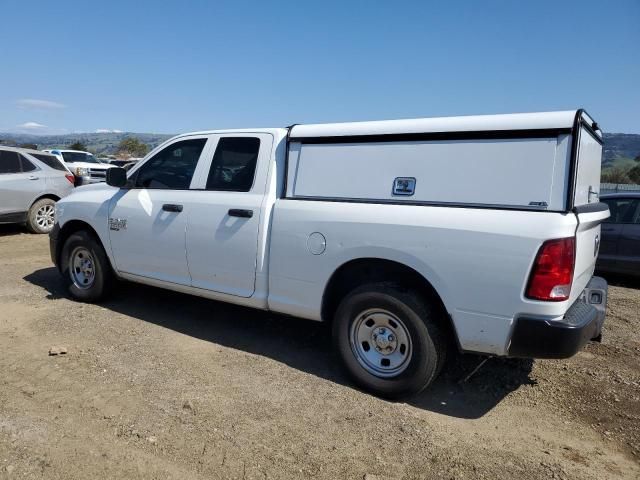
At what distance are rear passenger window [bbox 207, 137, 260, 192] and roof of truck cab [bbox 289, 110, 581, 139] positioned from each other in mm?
501

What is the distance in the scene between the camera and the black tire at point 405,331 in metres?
3.40

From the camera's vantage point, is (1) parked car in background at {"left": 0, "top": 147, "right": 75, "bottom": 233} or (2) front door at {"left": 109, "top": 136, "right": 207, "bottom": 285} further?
(1) parked car in background at {"left": 0, "top": 147, "right": 75, "bottom": 233}

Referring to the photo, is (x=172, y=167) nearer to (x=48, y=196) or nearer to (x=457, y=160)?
(x=457, y=160)

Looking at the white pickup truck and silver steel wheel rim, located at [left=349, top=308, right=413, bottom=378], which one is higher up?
the white pickup truck

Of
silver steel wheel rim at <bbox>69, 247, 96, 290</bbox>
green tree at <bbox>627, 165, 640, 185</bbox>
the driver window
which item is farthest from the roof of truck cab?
green tree at <bbox>627, 165, 640, 185</bbox>

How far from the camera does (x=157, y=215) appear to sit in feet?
15.9

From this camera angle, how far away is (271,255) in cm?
408

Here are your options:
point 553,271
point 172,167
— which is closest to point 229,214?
point 172,167

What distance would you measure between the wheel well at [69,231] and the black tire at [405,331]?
10.7 ft

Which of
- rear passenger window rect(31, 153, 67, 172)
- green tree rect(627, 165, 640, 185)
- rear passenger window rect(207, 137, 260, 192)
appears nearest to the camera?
rear passenger window rect(207, 137, 260, 192)

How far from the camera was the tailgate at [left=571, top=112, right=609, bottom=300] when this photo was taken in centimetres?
302

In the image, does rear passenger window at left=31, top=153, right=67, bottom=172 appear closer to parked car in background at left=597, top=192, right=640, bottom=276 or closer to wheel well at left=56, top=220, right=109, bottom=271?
wheel well at left=56, top=220, right=109, bottom=271

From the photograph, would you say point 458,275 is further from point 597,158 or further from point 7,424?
point 7,424

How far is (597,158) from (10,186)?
10298mm
